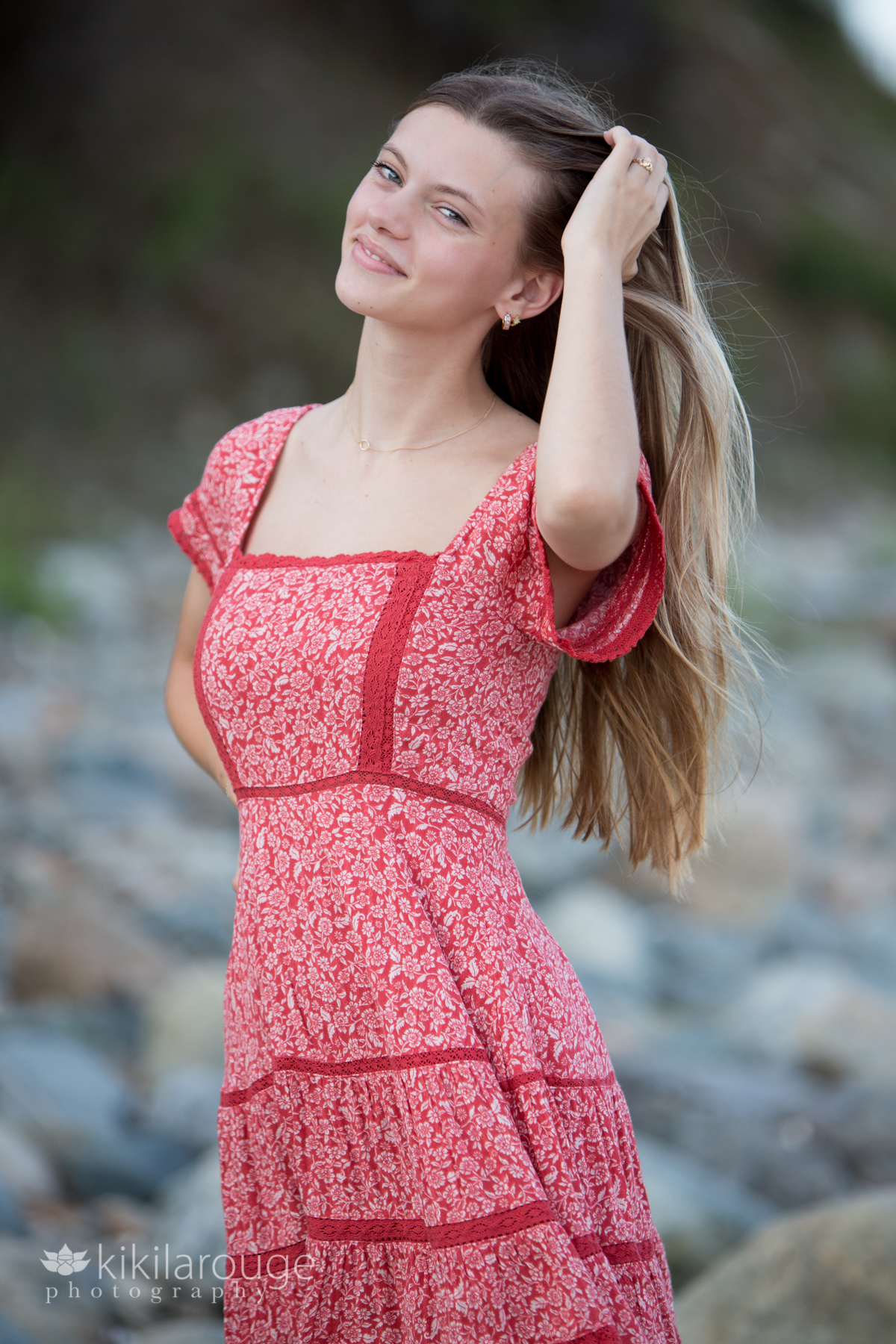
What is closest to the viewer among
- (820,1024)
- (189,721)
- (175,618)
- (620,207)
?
(620,207)

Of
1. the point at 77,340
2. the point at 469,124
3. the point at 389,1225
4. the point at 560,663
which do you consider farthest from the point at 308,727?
the point at 77,340

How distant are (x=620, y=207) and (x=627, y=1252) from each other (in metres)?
1.25

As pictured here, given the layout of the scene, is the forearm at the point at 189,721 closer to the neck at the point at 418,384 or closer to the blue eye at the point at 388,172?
the neck at the point at 418,384

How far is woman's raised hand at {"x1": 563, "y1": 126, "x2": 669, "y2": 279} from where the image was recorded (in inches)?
62.3

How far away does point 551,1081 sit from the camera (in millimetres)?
1614

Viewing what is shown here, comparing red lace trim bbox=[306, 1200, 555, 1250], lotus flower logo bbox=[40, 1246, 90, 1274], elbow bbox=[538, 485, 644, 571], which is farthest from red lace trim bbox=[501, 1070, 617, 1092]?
lotus flower logo bbox=[40, 1246, 90, 1274]

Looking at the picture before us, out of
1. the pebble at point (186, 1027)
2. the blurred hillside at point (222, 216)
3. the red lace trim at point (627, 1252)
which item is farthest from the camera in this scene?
the blurred hillside at point (222, 216)

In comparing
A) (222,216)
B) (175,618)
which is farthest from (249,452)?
(222,216)

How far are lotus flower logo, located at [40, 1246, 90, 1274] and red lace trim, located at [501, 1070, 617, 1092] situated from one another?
1.39m

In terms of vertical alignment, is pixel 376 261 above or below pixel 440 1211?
above

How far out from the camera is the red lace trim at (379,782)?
1.61 m

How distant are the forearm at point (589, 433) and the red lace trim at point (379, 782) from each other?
12.6 inches

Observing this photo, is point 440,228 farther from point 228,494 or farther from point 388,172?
point 228,494

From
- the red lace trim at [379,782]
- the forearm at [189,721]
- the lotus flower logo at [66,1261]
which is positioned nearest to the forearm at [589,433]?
the red lace trim at [379,782]
